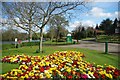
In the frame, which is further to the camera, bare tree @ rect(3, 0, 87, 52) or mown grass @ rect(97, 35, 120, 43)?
mown grass @ rect(97, 35, 120, 43)

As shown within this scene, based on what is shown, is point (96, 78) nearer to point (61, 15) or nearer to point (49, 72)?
point (49, 72)

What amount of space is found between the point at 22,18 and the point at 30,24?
51 cm

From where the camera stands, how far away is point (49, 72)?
4492 millimetres

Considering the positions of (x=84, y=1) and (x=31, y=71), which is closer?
(x=31, y=71)

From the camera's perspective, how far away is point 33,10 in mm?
9531

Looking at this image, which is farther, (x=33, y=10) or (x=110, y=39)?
(x=110, y=39)

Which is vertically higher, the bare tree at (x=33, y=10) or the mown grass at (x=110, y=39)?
the bare tree at (x=33, y=10)

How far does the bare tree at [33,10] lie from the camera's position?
9391 mm

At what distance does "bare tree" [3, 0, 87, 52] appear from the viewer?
9.39m

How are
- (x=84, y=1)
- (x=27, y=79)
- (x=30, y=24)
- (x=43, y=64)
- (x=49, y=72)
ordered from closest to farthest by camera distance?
(x=27, y=79)
(x=49, y=72)
(x=43, y=64)
(x=84, y=1)
(x=30, y=24)

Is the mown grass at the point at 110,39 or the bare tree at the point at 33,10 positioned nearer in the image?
the bare tree at the point at 33,10

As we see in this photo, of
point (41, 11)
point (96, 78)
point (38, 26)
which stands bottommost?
point (96, 78)

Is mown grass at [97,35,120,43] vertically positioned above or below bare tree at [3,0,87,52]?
below

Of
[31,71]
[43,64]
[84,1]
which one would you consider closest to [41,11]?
[84,1]
